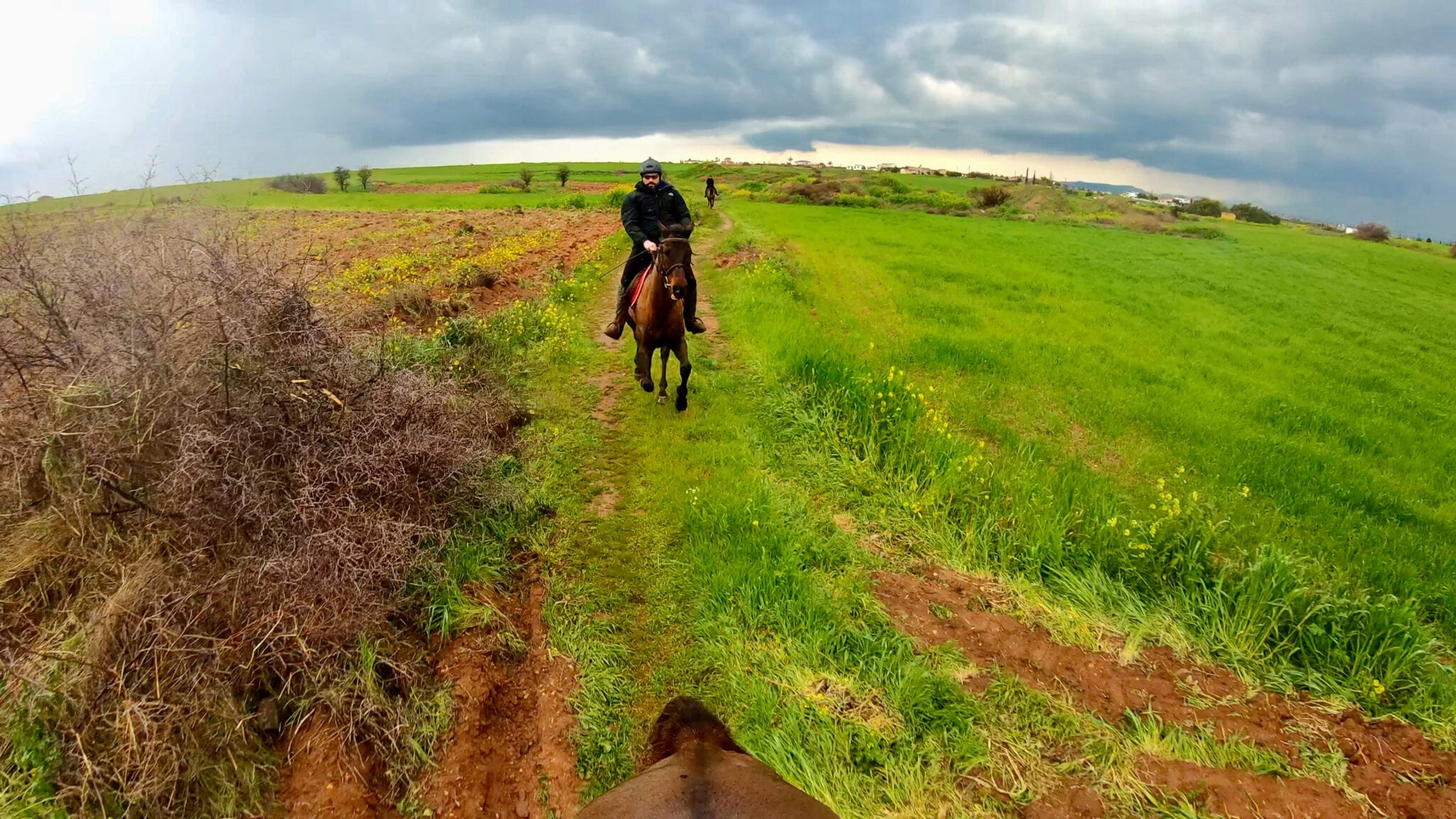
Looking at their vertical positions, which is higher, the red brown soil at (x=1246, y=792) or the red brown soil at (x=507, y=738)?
the red brown soil at (x=507, y=738)

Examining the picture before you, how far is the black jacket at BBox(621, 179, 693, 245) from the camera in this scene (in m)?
8.54

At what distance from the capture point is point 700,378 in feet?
29.7

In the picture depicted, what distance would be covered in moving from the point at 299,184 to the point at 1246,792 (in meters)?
58.0

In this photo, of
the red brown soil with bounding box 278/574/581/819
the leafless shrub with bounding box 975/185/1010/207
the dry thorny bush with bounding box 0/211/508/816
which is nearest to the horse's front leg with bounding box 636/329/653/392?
the dry thorny bush with bounding box 0/211/508/816

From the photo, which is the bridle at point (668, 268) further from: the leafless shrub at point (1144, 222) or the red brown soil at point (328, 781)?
the leafless shrub at point (1144, 222)

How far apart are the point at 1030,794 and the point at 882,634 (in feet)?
4.08

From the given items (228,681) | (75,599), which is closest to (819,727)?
(228,681)

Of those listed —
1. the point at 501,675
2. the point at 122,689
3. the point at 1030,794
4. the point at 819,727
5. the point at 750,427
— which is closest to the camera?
the point at 122,689

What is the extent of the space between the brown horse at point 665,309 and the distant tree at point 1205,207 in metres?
72.3

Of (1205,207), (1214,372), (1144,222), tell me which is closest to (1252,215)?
(1205,207)

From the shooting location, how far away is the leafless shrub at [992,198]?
49.7 m

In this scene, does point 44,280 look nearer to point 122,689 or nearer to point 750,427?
point 122,689

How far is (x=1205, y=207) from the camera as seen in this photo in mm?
60562

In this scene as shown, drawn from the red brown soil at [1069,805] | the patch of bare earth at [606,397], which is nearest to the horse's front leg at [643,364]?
the patch of bare earth at [606,397]
